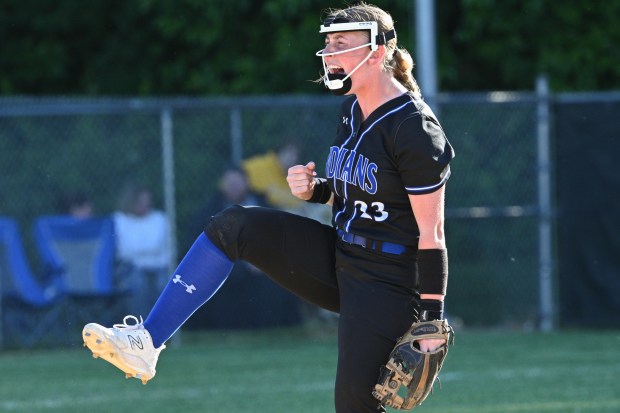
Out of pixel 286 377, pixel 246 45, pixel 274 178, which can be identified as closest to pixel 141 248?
pixel 274 178

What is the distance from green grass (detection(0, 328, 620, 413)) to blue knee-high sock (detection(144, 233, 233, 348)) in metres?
2.97

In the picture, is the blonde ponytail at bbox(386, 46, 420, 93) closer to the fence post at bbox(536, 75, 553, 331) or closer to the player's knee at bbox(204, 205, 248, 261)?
the player's knee at bbox(204, 205, 248, 261)

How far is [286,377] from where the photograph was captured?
9.37 m

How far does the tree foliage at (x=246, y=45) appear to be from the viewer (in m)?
15.1

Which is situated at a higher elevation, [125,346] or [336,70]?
[336,70]

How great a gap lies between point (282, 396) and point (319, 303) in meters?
3.27

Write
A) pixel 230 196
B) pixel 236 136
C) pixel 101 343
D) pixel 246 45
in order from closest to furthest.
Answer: pixel 101 343, pixel 230 196, pixel 236 136, pixel 246 45

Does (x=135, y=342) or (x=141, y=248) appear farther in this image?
(x=141, y=248)

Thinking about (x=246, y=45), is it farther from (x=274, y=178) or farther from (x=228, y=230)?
(x=228, y=230)

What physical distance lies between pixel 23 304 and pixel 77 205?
1059 mm

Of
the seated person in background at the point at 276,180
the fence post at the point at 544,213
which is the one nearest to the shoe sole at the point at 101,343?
the seated person in background at the point at 276,180

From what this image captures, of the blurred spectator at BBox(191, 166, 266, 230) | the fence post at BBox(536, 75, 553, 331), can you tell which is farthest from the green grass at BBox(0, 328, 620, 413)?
the blurred spectator at BBox(191, 166, 266, 230)

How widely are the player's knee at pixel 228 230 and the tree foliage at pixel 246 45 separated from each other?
10.0 metres

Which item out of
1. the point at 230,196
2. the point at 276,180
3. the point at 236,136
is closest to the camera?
the point at 230,196
